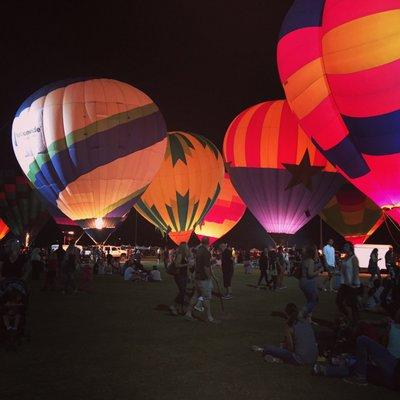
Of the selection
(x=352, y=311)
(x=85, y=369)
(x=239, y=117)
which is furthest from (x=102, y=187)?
(x=85, y=369)

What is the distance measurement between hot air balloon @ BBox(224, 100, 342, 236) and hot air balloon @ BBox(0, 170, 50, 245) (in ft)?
74.5

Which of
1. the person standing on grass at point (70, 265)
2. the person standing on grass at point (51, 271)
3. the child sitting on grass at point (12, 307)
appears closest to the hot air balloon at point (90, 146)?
the person standing on grass at point (51, 271)

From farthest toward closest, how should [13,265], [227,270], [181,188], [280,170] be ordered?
[181,188]
[280,170]
[227,270]
[13,265]

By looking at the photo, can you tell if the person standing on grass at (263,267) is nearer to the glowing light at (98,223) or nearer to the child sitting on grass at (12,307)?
the glowing light at (98,223)

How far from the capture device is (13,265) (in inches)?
306

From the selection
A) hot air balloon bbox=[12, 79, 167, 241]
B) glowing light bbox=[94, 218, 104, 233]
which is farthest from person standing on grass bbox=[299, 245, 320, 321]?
glowing light bbox=[94, 218, 104, 233]

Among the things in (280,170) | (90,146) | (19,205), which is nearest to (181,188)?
(280,170)

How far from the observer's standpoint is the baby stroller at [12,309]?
750 cm

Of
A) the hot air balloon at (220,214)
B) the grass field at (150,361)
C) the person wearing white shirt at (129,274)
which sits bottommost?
the grass field at (150,361)

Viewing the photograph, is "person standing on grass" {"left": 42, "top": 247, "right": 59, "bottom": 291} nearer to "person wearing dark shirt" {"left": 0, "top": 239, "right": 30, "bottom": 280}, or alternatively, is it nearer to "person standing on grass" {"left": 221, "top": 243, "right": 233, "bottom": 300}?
"person standing on grass" {"left": 221, "top": 243, "right": 233, "bottom": 300}

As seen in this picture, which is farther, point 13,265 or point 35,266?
point 35,266

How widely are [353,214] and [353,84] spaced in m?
23.6

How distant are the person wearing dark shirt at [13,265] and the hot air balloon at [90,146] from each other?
57.6 ft

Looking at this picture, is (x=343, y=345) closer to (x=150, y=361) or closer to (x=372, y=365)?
(x=372, y=365)
